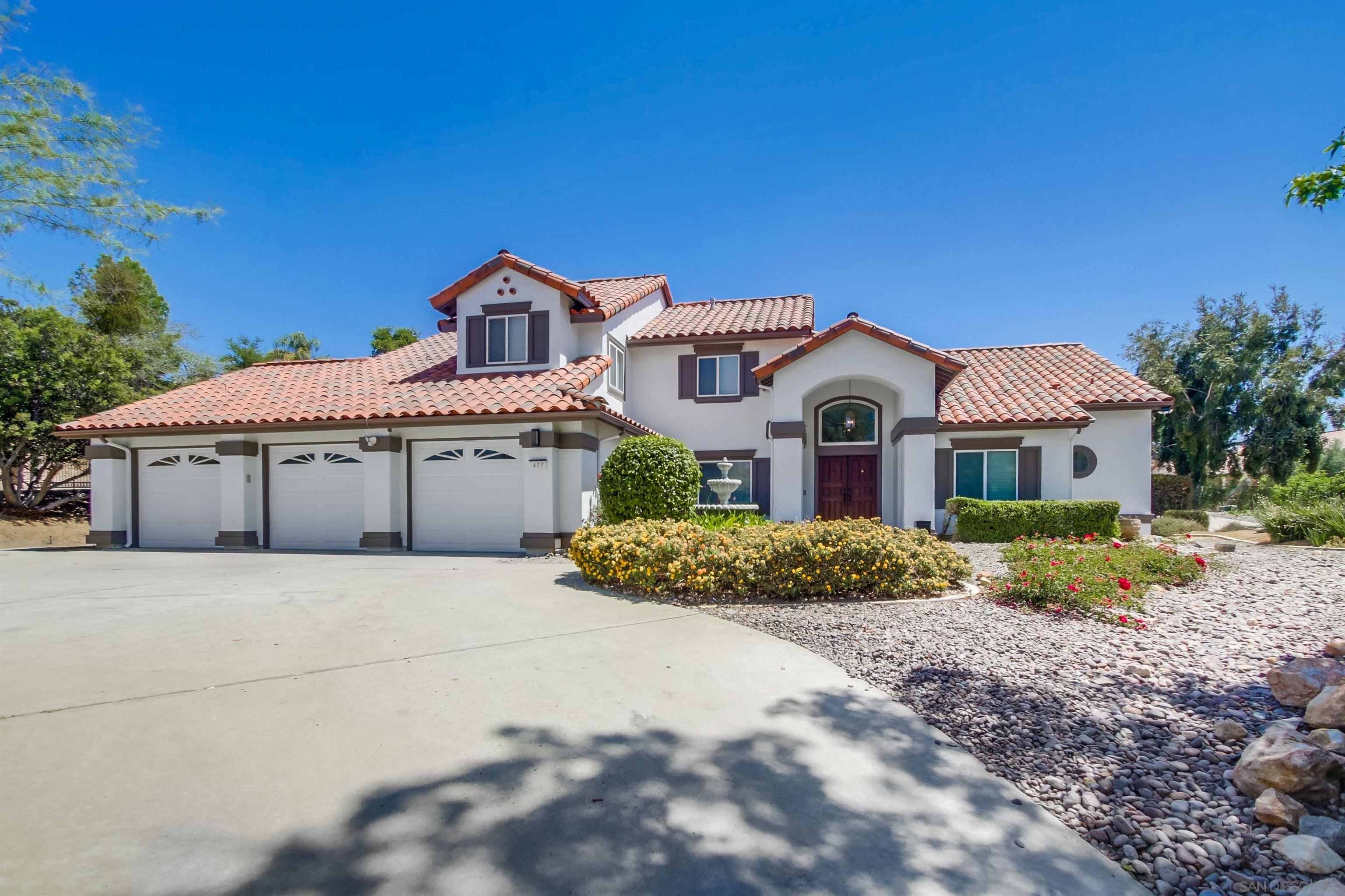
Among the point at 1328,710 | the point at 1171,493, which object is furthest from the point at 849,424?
the point at 1328,710

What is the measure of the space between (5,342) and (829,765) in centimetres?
2557

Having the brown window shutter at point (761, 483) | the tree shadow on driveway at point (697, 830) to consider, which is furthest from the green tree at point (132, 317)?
the tree shadow on driveway at point (697, 830)

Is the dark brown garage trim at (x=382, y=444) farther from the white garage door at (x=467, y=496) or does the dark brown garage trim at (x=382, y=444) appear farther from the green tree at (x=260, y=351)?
the green tree at (x=260, y=351)

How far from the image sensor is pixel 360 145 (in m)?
14.2

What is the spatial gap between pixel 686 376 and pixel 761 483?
12.4ft

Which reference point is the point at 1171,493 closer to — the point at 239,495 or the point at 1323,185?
the point at 1323,185

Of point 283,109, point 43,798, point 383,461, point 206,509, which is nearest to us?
point 43,798

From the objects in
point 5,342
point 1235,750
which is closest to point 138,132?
point 1235,750

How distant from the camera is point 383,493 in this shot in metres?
14.1

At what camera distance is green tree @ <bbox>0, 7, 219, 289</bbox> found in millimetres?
7020

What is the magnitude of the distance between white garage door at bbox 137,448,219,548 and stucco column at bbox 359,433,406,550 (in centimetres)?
429

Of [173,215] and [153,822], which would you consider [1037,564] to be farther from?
[173,215]

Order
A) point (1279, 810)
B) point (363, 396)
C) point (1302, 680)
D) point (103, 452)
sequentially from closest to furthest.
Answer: point (1279, 810) → point (1302, 680) → point (363, 396) → point (103, 452)

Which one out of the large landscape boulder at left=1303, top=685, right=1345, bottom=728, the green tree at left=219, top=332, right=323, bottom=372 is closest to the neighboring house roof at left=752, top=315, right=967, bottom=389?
the large landscape boulder at left=1303, top=685, right=1345, bottom=728
